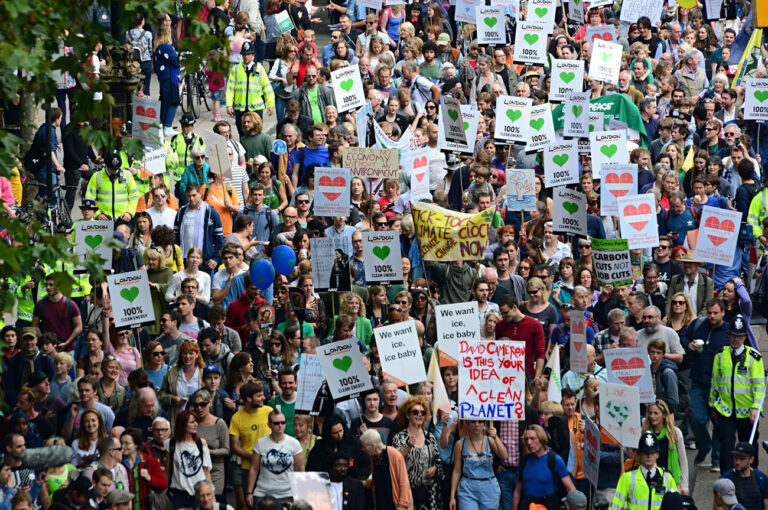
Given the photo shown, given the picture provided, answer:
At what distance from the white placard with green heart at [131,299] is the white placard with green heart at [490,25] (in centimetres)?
1043

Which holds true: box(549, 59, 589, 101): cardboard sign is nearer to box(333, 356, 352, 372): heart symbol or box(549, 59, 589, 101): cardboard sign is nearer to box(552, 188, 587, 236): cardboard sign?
box(552, 188, 587, 236): cardboard sign

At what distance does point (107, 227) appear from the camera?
17641 millimetres

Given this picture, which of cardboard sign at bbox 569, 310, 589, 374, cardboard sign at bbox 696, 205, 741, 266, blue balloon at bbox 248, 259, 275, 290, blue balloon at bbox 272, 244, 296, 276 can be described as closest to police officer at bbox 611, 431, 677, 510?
cardboard sign at bbox 569, 310, 589, 374

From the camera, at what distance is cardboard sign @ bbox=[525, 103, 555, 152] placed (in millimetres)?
22141

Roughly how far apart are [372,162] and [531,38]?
6.18 m

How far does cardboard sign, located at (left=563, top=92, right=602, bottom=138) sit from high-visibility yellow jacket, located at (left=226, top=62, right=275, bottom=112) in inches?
158

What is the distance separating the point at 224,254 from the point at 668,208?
5.68m

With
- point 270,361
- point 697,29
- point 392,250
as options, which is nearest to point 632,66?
point 697,29

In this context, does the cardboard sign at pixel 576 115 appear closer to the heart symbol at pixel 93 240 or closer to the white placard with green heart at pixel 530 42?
the white placard with green heart at pixel 530 42

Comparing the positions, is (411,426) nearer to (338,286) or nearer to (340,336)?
(340,336)

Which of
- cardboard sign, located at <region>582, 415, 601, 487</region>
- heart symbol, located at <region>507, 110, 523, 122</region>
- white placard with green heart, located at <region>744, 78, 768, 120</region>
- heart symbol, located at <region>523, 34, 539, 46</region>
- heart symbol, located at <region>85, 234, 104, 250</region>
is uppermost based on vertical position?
heart symbol, located at <region>523, 34, 539, 46</region>

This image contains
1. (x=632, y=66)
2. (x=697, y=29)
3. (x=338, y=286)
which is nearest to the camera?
(x=338, y=286)

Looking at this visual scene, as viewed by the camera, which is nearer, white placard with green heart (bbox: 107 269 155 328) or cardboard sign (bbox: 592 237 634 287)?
white placard with green heart (bbox: 107 269 155 328)

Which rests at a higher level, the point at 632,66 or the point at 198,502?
the point at 632,66
